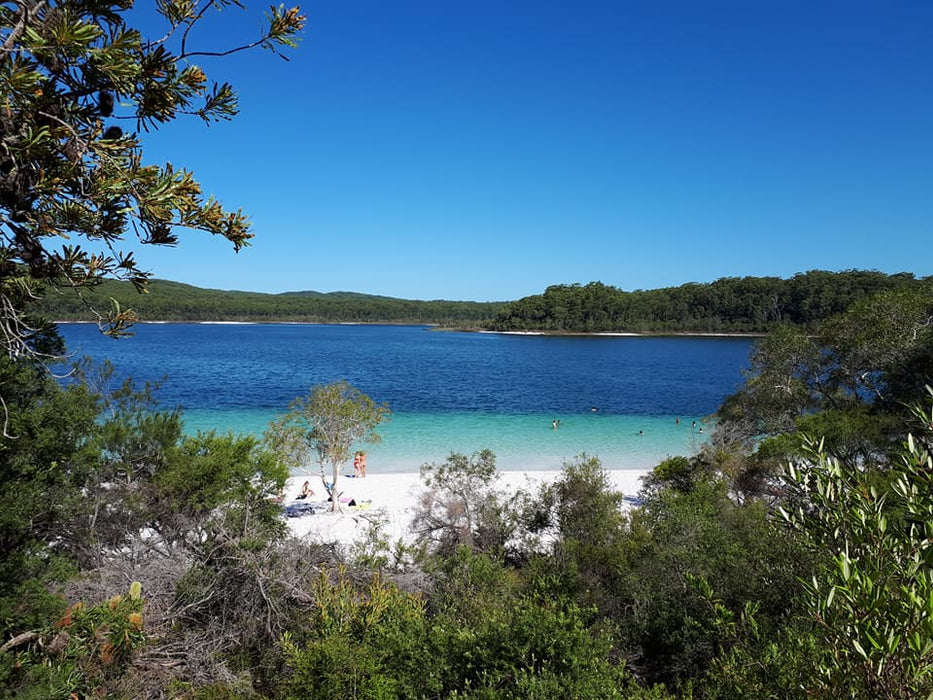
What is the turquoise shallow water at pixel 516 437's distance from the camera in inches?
1065

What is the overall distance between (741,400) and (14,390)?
72.4 ft

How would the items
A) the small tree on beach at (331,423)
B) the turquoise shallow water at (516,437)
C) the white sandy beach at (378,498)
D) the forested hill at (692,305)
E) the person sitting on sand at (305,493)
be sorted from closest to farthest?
the white sandy beach at (378,498) → the small tree on beach at (331,423) → the person sitting on sand at (305,493) → the turquoise shallow water at (516,437) → the forested hill at (692,305)

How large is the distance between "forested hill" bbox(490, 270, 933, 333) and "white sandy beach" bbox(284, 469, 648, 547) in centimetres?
11504

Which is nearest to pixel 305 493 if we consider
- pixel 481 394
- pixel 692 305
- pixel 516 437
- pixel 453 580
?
pixel 453 580

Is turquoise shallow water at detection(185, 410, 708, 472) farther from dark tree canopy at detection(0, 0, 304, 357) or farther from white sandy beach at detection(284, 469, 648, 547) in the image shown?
dark tree canopy at detection(0, 0, 304, 357)

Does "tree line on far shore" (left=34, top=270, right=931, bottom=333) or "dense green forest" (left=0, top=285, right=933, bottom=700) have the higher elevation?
"tree line on far shore" (left=34, top=270, right=931, bottom=333)

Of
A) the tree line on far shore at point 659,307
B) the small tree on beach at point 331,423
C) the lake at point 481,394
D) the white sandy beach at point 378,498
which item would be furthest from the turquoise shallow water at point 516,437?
the tree line on far shore at point 659,307

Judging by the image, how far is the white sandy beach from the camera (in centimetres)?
1536

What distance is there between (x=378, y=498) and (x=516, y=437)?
1408cm

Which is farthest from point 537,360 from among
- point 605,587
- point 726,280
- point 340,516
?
point 726,280

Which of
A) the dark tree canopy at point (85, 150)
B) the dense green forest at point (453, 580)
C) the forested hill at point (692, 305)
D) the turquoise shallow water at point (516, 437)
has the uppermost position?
the forested hill at point (692, 305)

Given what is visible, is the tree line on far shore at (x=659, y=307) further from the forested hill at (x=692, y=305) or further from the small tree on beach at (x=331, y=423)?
the small tree on beach at (x=331, y=423)

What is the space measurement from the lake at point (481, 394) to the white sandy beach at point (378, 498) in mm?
2625

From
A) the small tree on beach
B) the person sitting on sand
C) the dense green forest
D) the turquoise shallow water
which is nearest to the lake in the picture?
the turquoise shallow water
